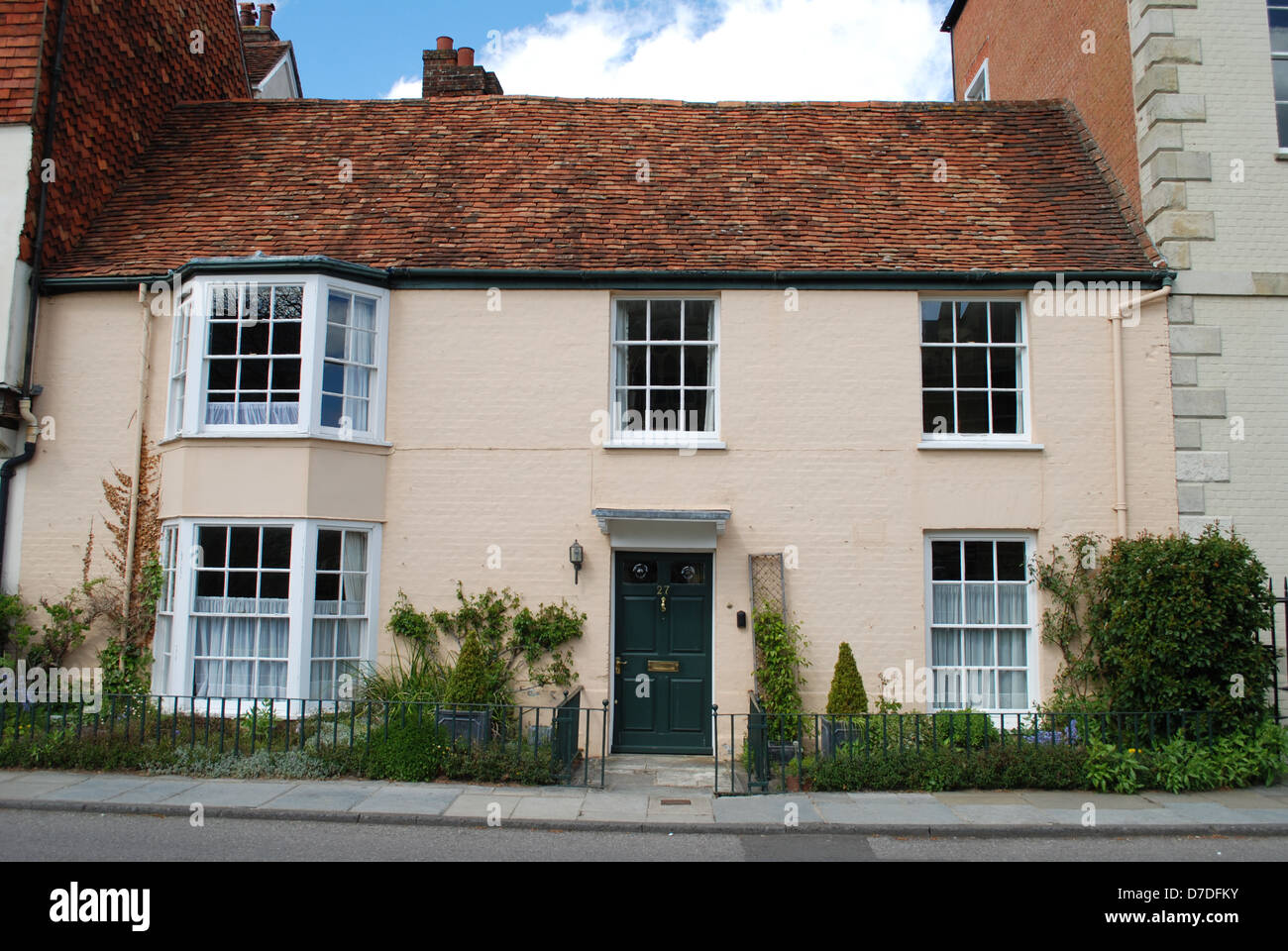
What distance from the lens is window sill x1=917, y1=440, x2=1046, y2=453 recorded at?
11.9 m

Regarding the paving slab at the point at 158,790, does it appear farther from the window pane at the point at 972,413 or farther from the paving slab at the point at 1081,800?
the window pane at the point at 972,413

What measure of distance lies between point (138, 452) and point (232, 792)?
5.00 metres

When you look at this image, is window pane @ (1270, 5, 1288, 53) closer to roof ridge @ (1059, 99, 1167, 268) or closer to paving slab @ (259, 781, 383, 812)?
roof ridge @ (1059, 99, 1167, 268)

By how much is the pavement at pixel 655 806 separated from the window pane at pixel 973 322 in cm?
563

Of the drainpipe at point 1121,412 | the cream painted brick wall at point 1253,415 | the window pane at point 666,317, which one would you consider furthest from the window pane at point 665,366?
the cream painted brick wall at point 1253,415

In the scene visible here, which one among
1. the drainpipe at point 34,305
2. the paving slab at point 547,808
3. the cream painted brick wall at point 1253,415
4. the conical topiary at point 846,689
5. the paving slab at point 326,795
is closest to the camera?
the paving slab at point 547,808

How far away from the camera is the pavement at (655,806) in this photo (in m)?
8.48

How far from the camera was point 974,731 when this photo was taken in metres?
10.3

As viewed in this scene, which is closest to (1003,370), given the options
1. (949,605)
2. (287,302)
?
(949,605)

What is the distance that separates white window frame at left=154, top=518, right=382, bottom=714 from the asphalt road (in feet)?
9.12

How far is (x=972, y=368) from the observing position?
12.3 metres

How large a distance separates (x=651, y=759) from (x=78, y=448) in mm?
8096

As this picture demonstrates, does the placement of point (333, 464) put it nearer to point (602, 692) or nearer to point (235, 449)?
point (235, 449)

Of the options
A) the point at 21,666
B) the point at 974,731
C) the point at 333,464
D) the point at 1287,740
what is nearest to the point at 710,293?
the point at 333,464
